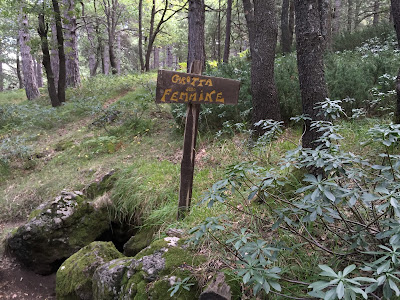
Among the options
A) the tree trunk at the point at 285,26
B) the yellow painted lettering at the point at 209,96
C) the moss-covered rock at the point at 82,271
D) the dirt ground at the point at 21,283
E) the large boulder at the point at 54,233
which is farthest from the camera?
the tree trunk at the point at 285,26

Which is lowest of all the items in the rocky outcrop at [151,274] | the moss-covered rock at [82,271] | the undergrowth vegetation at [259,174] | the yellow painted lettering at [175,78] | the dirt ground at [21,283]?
the dirt ground at [21,283]

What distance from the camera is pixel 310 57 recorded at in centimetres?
358

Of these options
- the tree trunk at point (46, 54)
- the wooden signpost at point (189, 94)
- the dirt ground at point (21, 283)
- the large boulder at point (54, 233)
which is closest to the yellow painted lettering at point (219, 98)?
the wooden signpost at point (189, 94)

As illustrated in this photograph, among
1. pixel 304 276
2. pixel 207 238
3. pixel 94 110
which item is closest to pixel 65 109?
pixel 94 110

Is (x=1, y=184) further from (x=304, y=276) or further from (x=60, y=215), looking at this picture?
(x=304, y=276)

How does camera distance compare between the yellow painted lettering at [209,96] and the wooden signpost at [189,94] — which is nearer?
the wooden signpost at [189,94]

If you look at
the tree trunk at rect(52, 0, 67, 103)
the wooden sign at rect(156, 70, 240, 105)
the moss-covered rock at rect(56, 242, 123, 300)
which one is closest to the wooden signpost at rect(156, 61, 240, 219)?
the wooden sign at rect(156, 70, 240, 105)

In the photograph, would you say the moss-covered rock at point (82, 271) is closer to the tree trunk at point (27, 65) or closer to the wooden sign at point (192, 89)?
the wooden sign at point (192, 89)

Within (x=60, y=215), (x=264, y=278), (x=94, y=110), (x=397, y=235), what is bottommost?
(x=60, y=215)

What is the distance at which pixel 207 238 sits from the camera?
9.67ft

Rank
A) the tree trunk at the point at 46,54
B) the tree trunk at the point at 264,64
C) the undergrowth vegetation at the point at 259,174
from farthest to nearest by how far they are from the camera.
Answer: the tree trunk at the point at 46,54 → the tree trunk at the point at 264,64 → the undergrowth vegetation at the point at 259,174

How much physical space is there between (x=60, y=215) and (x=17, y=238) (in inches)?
27.7

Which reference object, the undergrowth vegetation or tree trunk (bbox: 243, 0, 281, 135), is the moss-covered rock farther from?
tree trunk (bbox: 243, 0, 281, 135)

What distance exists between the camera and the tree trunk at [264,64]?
555 cm
